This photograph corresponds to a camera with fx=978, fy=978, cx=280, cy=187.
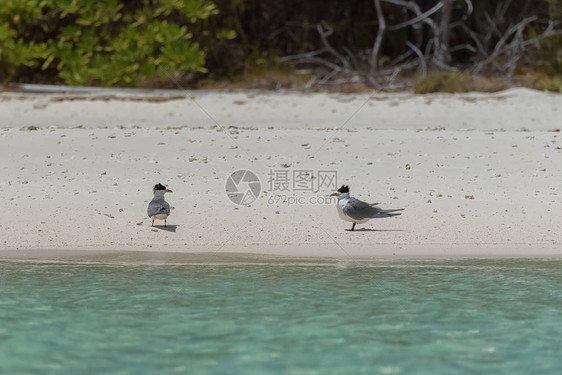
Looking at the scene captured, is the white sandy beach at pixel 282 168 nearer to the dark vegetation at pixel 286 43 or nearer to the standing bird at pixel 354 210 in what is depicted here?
the standing bird at pixel 354 210

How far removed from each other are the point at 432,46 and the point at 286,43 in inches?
94.1

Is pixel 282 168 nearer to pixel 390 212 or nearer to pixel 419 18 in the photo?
pixel 390 212

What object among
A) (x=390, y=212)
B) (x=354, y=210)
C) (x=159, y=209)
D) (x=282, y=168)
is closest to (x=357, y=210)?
(x=354, y=210)

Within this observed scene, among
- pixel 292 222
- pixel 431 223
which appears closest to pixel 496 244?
pixel 431 223

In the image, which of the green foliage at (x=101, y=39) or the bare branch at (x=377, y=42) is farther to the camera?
the bare branch at (x=377, y=42)

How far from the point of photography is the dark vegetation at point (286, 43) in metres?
13.5

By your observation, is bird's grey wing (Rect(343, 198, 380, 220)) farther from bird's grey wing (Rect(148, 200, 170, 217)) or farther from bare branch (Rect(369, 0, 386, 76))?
bare branch (Rect(369, 0, 386, 76))

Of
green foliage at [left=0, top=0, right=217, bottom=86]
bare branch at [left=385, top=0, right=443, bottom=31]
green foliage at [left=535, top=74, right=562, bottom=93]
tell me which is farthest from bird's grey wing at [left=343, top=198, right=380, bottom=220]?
bare branch at [left=385, top=0, right=443, bottom=31]

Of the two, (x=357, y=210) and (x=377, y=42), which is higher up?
(x=377, y=42)

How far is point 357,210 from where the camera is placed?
282 inches

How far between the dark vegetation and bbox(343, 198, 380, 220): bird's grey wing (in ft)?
19.3

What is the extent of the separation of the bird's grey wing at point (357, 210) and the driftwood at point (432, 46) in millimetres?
6698

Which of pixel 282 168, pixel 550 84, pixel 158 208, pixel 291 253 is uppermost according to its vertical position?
pixel 550 84

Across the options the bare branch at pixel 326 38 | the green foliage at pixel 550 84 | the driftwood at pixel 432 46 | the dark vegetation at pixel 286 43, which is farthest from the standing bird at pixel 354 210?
the bare branch at pixel 326 38
